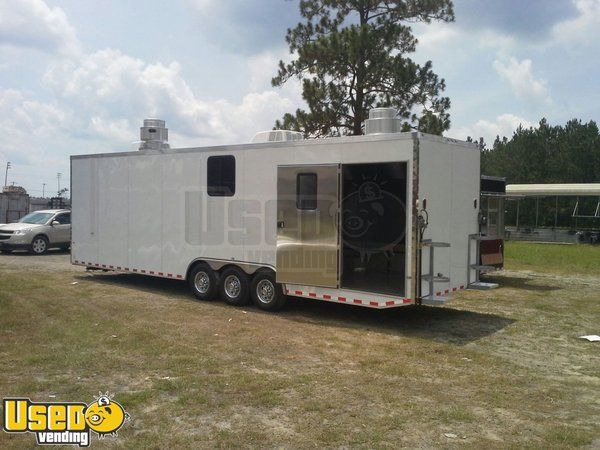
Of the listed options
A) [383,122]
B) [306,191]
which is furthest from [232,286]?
[383,122]

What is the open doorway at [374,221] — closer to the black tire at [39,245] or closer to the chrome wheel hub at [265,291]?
the chrome wheel hub at [265,291]

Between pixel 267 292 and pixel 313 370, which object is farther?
pixel 267 292

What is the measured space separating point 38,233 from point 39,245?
40cm

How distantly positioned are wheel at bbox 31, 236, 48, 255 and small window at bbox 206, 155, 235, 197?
35.2 feet

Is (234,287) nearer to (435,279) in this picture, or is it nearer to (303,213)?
(303,213)

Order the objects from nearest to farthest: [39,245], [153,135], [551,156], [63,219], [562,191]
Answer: [153,135] < [39,245] < [63,219] < [562,191] < [551,156]

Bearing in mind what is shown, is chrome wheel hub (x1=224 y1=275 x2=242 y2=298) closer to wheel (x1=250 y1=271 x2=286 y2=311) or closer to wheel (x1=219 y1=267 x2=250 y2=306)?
wheel (x1=219 y1=267 x2=250 y2=306)

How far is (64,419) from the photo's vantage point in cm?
468

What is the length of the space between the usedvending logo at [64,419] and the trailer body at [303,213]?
13.5 feet

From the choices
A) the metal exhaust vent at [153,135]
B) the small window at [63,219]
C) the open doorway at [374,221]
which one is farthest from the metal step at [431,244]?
the small window at [63,219]

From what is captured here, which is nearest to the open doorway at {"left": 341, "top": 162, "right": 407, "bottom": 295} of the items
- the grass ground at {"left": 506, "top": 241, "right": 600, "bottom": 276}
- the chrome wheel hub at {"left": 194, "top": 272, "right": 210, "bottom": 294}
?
the chrome wheel hub at {"left": 194, "top": 272, "right": 210, "bottom": 294}

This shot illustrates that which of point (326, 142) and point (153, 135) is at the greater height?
point (153, 135)

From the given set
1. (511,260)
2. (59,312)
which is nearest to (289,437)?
(59,312)

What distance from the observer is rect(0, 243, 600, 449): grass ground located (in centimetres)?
450
